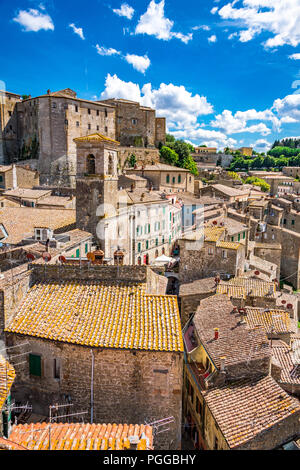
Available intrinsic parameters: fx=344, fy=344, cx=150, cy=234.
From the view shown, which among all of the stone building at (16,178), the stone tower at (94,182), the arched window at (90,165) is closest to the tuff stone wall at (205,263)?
the stone tower at (94,182)

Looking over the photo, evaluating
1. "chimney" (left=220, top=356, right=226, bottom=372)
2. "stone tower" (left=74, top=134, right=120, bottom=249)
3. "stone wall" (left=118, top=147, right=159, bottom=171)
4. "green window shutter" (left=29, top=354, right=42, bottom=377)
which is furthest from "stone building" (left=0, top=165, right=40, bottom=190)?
"chimney" (left=220, top=356, right=226, bottom=372)

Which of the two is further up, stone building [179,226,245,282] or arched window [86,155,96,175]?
arched window [86,155,96,175]

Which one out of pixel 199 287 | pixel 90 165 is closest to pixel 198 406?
pixel 199 287

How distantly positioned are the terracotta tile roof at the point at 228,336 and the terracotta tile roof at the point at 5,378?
726 centimetres

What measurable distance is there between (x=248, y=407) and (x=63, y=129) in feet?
206

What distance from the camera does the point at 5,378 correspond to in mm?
9398

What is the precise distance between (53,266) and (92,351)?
4.03 meters

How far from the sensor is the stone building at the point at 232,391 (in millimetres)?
10219

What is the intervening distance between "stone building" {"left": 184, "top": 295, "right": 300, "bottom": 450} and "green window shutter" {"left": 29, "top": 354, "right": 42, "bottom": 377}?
18.9ft

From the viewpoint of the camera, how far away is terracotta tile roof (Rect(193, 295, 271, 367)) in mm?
13008

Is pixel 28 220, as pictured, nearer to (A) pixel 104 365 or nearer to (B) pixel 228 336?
(B) pixel 228 336

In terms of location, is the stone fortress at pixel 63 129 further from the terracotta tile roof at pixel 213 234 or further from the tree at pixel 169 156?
the terracotta tile roof at pixel 213 234

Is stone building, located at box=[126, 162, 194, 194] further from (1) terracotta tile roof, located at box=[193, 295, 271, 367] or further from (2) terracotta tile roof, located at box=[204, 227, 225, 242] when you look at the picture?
(1) terracotta tile roof, located at box=[193, 295, 271, 367]

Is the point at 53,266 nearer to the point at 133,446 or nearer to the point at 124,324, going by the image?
the point at 124,324
